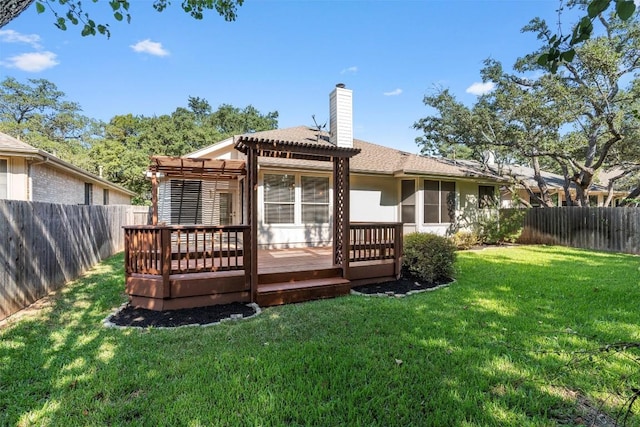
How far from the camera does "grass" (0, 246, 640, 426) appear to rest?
8.11 ft

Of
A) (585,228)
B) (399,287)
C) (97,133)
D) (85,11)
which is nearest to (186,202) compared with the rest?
(399,287)

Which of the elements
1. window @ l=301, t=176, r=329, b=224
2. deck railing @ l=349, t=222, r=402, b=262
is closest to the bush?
deck railing @ l=349, t=222, r=402, b=262

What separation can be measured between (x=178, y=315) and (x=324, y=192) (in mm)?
6824

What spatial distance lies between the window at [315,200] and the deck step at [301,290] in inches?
182

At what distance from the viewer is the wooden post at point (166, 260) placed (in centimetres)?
499

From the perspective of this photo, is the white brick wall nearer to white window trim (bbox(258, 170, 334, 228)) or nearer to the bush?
white window trim (bbox(258, 170, 334, 228))

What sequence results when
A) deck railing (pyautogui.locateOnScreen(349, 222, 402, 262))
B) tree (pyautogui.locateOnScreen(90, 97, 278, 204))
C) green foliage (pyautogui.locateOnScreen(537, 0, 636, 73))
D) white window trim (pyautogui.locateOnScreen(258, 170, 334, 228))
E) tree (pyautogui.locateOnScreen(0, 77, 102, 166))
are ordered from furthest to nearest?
1. tree (pyautogui.locateOnScreen(0, 77, 102, 166))
2. tree (pyautogui.locateOnScreen(90, 97, 278, 204))
3. white window trim (pyautogui.locateOnScreen(258, 170, 334, 228))
4. deck railing (pyautogui.locateOnScreen(349, 222, 402, 262))
5. green foliage (pyautogui.locateOnScreen(537, 0, 636, 73))

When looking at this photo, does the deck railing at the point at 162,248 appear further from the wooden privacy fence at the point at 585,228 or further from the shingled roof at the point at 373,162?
the wooden privacy fence at the point at 585,228

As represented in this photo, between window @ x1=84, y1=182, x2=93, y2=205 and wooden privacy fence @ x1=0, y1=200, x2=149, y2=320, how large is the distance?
6.52 meters

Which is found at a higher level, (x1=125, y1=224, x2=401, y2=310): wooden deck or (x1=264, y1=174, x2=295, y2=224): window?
(x1=264, y1=174, x2=295, y2=224): window

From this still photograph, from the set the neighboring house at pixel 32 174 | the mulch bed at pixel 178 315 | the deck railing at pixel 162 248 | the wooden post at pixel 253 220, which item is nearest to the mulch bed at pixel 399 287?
the wooden post at pixel 253 220

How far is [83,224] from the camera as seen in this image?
8352 millimetres

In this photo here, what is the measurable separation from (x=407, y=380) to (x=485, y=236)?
12.2 m

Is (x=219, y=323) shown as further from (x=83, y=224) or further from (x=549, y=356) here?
(x=83, y=224)
